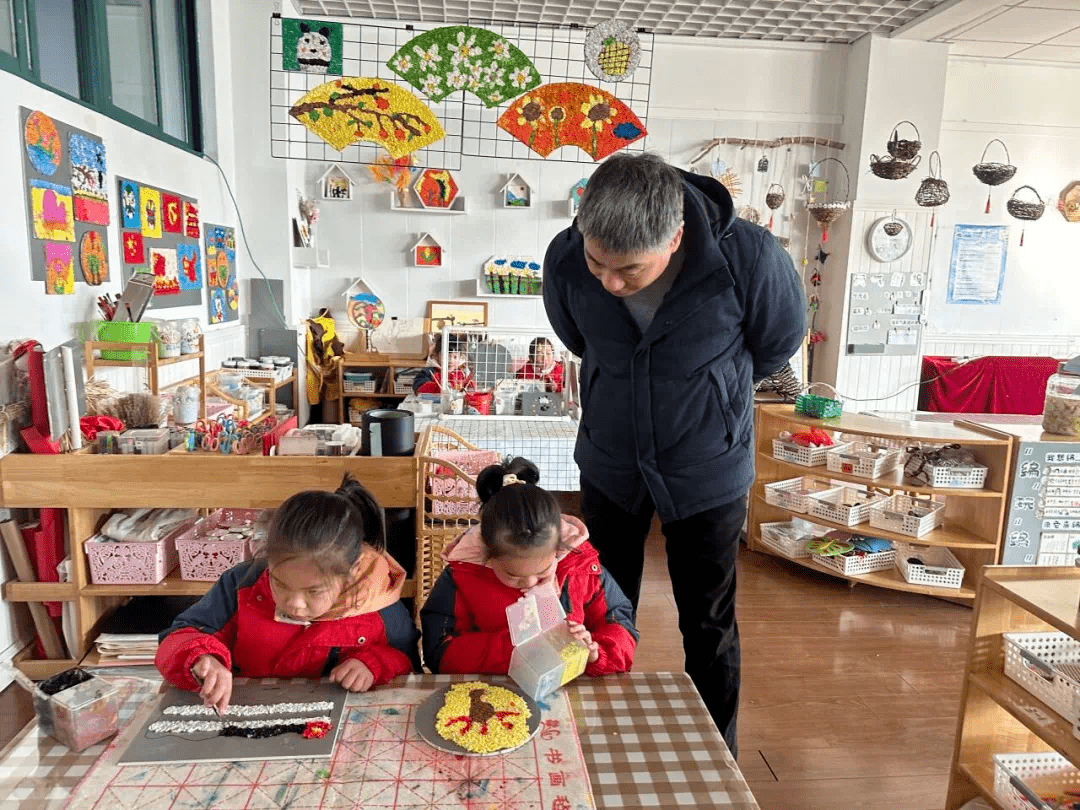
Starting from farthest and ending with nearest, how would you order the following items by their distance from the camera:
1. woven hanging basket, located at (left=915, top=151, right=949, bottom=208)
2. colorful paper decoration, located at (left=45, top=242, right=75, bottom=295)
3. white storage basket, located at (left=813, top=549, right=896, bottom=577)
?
1. woven hanging basket, located at (left=915, top=151, right=949, bottom=208)
2. white storage basket, located at (left=813, top=549, right=896, bottom=577)
3. colorful paper decoration, located at (left=45, top=242, right=75, bottom=295)

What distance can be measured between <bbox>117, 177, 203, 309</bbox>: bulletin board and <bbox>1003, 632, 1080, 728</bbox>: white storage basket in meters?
3.28

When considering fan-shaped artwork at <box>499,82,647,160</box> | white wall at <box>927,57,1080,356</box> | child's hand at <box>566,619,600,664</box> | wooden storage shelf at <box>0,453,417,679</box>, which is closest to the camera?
child's hand at <box>566,619,600,664</box>

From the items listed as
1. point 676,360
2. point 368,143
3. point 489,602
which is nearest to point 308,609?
point 489,602

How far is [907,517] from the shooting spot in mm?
A: 3238

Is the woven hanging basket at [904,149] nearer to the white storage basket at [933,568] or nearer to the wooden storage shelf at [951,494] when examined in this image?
the wooden storage shelf at [951,494]

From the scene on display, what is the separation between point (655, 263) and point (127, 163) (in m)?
2.88

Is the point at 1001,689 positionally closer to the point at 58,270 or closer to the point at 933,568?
the point at 933,568

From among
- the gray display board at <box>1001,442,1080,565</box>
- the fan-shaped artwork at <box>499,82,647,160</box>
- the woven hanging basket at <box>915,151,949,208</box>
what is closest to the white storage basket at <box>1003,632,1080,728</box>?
the gray display board at <box>1001,442,1080,565</box>

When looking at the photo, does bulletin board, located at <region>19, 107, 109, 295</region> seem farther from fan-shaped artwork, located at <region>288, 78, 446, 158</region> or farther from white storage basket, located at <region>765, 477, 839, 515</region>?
white storage basket, located at <region>765, 477, 839, 515</region>

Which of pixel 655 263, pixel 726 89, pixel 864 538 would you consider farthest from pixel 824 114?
pixel 655 263

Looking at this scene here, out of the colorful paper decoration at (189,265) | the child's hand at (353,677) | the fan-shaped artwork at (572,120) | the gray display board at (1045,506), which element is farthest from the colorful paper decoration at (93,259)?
the gray display board at (1045,506)

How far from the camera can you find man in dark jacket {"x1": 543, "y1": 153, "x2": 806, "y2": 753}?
4.34ft

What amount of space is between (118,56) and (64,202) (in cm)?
113

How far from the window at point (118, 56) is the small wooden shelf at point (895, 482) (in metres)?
3.34
